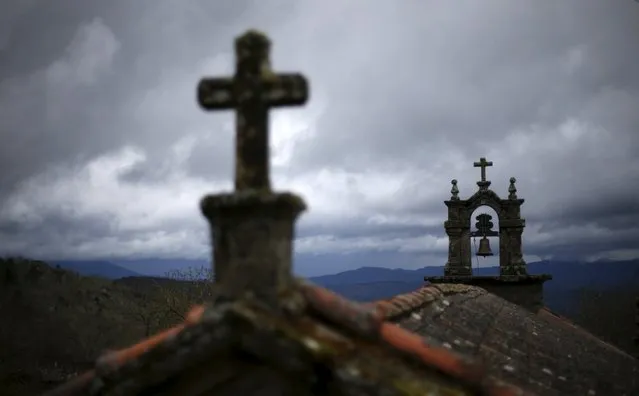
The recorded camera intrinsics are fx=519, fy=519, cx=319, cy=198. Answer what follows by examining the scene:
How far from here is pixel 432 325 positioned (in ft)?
18.8

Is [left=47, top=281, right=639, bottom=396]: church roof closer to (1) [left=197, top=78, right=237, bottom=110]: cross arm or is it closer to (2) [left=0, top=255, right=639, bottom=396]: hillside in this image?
(1) [left=197, top=78, right=237, bottom=110]: cross arm

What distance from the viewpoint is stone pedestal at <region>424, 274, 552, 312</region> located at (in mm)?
14859

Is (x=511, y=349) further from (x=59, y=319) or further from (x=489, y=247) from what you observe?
(x=59, y=319)

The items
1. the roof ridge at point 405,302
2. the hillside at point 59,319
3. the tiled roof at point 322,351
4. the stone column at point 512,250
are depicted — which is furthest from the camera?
the hillside at point 59,319

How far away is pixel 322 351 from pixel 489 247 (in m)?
13.5

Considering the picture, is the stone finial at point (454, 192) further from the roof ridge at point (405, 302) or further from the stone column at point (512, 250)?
the roof ridge at point (405, 302)

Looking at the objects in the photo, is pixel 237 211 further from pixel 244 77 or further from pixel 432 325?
pixel 432 325

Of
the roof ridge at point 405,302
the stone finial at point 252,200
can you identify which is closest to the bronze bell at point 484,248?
the roof ridge at point 405,302

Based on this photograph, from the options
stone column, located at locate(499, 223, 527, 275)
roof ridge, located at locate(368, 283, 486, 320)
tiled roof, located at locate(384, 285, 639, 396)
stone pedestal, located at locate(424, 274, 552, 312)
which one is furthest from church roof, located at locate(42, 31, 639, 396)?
stone column, located at locate(499, 223, 527, 275)

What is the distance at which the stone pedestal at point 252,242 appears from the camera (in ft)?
10.3

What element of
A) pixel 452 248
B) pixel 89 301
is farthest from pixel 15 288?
pixel 452 248

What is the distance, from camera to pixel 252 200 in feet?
10.4

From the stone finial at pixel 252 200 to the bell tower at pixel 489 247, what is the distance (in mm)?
12586

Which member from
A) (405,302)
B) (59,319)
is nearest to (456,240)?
(405,302)
